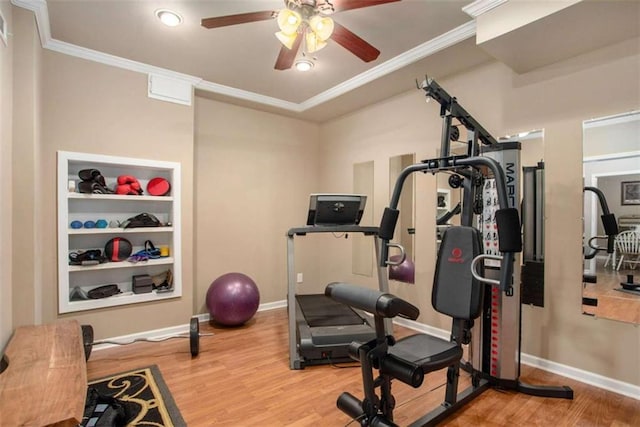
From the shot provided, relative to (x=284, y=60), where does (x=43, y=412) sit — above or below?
below

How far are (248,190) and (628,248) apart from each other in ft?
12.6

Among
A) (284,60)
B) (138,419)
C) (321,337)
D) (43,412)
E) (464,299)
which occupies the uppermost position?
(284,60)

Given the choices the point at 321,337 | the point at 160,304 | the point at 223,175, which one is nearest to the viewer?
the point at 321,337

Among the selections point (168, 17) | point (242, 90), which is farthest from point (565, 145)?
point (242, 90)

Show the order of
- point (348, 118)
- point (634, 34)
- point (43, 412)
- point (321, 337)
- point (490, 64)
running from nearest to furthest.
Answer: point (43, 412)
point (634, 34)
point (321, 337)
point (490, 64)
point (348, 118)

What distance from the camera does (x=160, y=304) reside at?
352cm

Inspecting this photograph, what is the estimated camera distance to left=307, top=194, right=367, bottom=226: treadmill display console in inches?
117

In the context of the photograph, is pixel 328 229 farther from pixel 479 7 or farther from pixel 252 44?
pixel 479 7

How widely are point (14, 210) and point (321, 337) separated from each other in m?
2.49

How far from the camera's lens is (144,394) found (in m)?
2.34

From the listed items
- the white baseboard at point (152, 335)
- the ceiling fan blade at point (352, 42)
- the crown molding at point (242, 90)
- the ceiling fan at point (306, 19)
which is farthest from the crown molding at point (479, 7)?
the white baseboard at point (152, 335)

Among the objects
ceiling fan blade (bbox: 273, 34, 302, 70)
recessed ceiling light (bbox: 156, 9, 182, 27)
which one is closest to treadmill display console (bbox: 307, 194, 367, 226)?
ceiling fan blade (bbox: 273, 34, 302, 70)

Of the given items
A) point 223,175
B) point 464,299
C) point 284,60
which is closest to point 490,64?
point 284,60

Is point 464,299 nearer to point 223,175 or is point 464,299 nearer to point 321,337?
point 321,337
